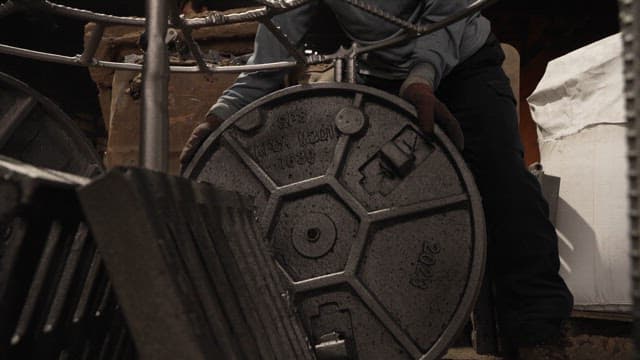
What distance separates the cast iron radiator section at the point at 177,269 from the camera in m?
0.42

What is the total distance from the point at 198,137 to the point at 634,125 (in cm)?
110

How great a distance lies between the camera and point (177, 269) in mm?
455

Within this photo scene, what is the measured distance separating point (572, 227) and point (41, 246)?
4.68ft

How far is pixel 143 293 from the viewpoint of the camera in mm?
424

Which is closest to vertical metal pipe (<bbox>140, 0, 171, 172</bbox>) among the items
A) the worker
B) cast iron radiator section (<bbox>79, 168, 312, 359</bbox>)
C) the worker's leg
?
cast iron radiator section (<bbox>79, 168, 312, 359</bbox>)

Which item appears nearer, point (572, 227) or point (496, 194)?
point (496, 194)

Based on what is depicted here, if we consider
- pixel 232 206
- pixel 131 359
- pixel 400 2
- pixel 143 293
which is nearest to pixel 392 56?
pixel 400 2

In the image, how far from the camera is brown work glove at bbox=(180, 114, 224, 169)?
1.29 meters

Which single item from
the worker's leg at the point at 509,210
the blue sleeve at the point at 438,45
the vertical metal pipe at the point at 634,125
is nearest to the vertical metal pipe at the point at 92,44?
the blue sleeve at the point at 438,45

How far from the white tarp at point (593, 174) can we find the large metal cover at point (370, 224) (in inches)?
25.4

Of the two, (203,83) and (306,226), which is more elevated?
(203,83)

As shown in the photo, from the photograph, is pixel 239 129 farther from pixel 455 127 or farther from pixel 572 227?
pixel 572 227

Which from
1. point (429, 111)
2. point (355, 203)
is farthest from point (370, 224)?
point (429, 111)

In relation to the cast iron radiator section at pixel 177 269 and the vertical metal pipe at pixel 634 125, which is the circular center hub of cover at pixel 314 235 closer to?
the cast iron radiator section at pixel 177 269
